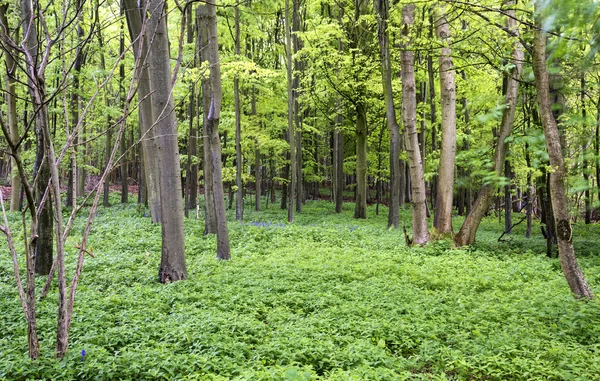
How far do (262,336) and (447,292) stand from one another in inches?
136

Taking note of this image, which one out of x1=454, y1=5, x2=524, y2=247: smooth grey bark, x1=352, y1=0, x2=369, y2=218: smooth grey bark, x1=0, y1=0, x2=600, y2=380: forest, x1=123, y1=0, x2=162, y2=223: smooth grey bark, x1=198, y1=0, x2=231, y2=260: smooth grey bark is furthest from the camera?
x1=352, y1=0, x2=369, y2=218: smooth grey bark

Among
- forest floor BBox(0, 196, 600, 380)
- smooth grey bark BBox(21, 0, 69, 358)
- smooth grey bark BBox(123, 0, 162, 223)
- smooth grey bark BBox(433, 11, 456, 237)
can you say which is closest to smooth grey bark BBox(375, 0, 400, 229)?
smooth grey bark BBox(433, 11, 456, 237)

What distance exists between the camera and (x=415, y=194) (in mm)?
10789

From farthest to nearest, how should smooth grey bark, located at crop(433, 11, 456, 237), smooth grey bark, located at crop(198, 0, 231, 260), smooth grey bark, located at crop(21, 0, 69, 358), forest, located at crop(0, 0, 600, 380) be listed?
smooth grey bark, located at crop(433, 11, 456, 237)
smooth grey bark, located at crop(198, 0, 231, 260)
forest, located at crop(0, 0, 600, 380)
smooth grey bark, located at crop(21, 0, 69, 358)

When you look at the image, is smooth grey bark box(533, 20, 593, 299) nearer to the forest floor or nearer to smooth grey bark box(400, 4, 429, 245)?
the forest floor

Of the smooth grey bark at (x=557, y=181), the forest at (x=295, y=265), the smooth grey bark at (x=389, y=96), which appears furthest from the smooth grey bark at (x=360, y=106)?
the smooth grey bark at (x=557, y=181)

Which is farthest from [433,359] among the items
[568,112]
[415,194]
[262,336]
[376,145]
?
[376,145]

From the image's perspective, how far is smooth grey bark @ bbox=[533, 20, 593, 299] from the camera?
18.6 feet

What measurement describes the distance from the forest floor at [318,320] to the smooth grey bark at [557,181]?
352mm

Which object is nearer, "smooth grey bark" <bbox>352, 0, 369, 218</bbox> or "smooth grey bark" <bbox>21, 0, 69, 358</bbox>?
"smooth grey bark" <bbox>21, 0, 69, 358</bbox>

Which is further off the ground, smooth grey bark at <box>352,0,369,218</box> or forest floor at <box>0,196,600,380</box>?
smooth grey bark at <box>352,0,369,218</box>

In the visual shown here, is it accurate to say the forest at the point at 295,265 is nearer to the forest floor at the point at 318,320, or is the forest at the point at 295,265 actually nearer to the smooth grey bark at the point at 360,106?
the forest floor at the point at 318,320

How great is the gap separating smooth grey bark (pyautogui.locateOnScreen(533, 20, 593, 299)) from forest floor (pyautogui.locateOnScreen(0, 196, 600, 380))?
Result: 35 cm

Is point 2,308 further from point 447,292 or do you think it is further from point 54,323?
point 447,292
